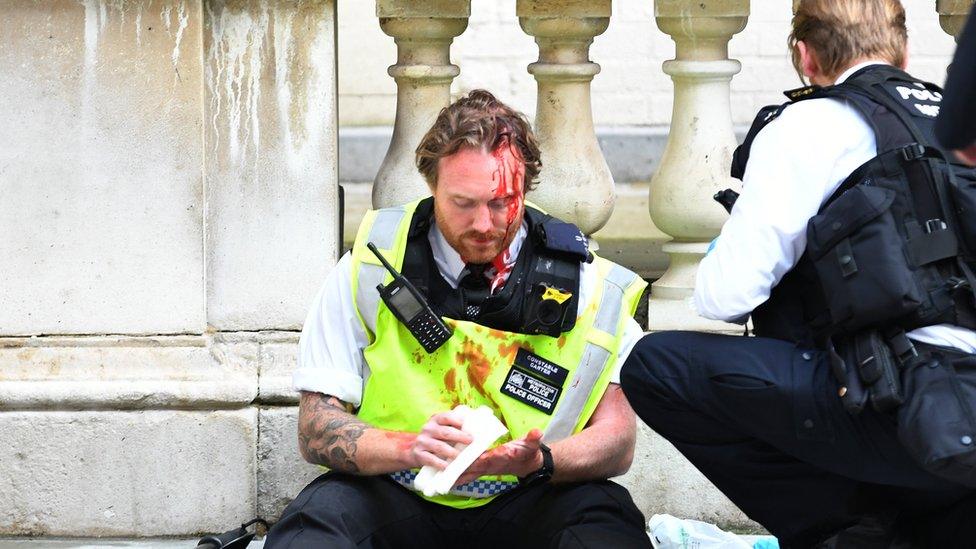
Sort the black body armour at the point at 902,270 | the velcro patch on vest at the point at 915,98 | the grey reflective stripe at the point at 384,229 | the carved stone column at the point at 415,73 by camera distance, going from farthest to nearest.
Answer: the carved stone column at the point at 415,73
the grey reflective stripe at the point at 384,229
the velcro patch on vest at the point at 915,98
the black body armour at the point at 902,270

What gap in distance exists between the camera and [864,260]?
2.71 metres

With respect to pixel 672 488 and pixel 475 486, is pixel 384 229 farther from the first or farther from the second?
pixel 672 488

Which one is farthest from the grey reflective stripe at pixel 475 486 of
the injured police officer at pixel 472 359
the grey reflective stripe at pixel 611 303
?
the grey reflective stripe at pixel 611 303

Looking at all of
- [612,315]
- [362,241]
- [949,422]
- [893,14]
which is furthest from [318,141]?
[949,422]

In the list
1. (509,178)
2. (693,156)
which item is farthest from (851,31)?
(693,156)

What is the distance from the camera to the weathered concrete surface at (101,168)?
11.6ft

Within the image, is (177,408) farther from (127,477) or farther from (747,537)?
(747,537)

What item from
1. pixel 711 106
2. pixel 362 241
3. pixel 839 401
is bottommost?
pixel 839 401

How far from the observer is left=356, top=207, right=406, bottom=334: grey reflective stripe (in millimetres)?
3117

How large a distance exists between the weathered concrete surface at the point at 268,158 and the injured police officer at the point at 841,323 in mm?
954

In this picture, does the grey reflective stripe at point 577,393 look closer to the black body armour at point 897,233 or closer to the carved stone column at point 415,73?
the black body armour at point 897,233

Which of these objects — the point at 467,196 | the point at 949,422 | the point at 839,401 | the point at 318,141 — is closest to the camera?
the point at 949,422

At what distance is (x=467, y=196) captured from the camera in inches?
121

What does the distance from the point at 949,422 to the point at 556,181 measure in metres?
1.32
